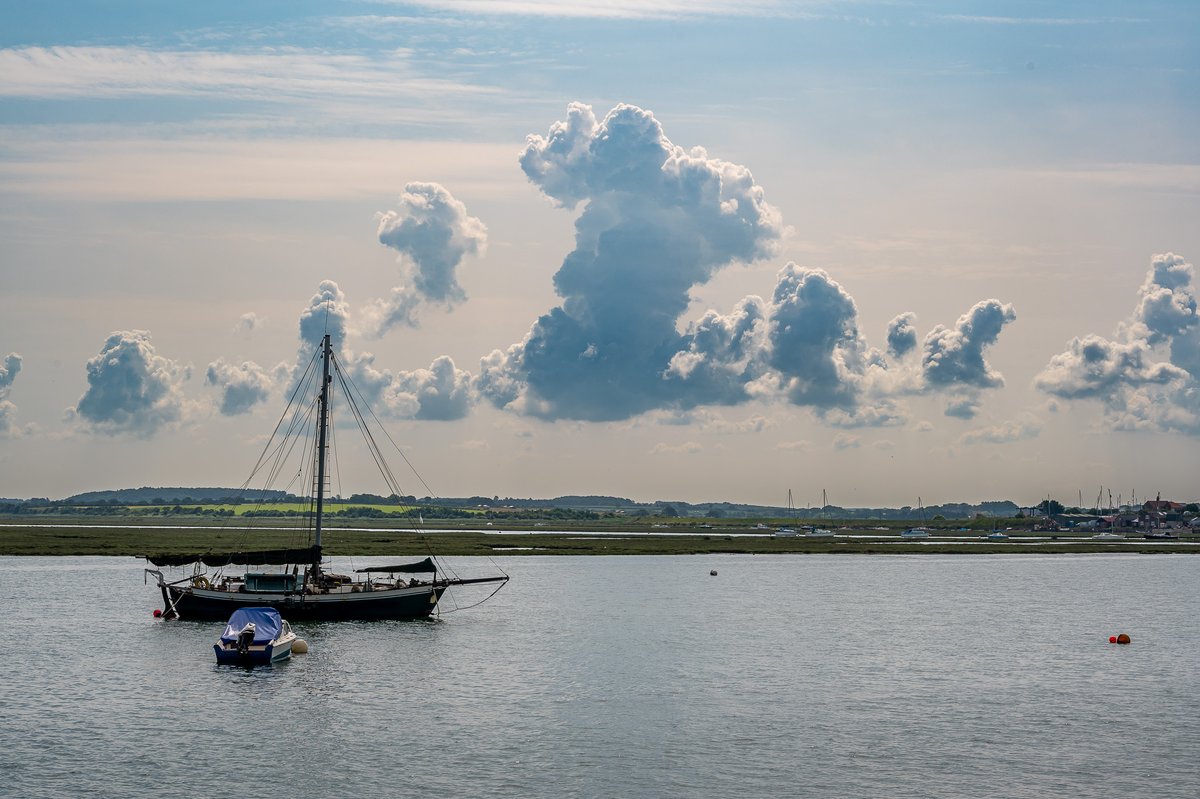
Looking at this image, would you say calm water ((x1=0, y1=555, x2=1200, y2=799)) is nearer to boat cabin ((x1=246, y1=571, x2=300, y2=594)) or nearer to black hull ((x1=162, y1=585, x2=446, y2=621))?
black hull ((x1=162, y1=585, x2=446, y2=621))

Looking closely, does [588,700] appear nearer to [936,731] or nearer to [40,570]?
[936,731]

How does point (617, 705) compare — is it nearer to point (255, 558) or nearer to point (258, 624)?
point (258, 624)

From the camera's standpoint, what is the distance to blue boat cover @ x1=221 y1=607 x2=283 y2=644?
76375mm

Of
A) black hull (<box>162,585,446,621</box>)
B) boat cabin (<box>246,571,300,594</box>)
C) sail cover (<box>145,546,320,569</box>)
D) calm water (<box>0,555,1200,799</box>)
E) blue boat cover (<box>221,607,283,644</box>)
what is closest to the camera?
calm water (<box>0,555,1200,799</box>)

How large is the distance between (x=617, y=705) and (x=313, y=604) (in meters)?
40.1

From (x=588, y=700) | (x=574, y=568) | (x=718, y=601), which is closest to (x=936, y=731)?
(x=588, y=700)

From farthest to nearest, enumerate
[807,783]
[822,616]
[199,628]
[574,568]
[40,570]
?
1. [574,568]
2. [40,570]
3. [822,616]
4. [199,628]
5. [807,783]

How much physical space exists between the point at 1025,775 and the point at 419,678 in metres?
35.7

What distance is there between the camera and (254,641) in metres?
75.6

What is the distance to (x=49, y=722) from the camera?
187 ft

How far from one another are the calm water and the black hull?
1.73 m

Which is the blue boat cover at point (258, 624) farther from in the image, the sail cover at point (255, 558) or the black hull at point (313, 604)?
the sail cover at point (255, 558)

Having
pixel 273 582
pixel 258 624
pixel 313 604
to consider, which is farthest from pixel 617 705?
pixel 273 582

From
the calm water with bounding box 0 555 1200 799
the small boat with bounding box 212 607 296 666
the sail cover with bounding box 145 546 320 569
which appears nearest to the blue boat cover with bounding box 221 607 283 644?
the small boat with bounding box 212 607 296 666
